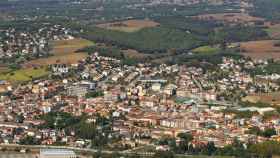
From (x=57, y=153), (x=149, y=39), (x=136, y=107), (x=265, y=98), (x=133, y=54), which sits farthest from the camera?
(x=149, y=39)

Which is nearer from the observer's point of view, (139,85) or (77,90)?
(77,90)

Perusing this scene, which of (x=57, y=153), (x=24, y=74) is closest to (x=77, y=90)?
(x=24, y=74)

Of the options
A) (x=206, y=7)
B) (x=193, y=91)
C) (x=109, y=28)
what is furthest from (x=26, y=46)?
(x=206, y=7)

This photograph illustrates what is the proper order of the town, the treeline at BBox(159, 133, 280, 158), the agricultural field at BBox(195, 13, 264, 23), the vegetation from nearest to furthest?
the treeline at BBox(159, 133, 280, 158)
the town
the vegetation
the agricultural field at BBox(195, 13, 264, 23)

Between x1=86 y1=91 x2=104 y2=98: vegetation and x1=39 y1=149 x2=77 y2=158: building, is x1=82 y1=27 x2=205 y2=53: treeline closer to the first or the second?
x1=86 y1=91 x2=104 y2=98: vegetation

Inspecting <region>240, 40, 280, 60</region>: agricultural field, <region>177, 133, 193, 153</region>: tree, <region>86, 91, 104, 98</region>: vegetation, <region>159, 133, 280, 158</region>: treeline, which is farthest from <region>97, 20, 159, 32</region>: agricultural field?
<region>159, 133, 280, 158</region>: treeline

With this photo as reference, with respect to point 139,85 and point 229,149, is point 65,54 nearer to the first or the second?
point 139,85

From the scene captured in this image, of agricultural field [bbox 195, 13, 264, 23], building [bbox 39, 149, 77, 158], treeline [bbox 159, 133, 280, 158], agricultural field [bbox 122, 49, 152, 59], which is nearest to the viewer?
building [bbox 39, 149, 77, 158]

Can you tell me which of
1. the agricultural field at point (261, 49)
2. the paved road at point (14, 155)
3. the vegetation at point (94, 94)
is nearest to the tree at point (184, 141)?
the paved road at point (14, 155)

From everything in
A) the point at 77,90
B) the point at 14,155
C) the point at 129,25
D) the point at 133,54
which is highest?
the point at 14,155
